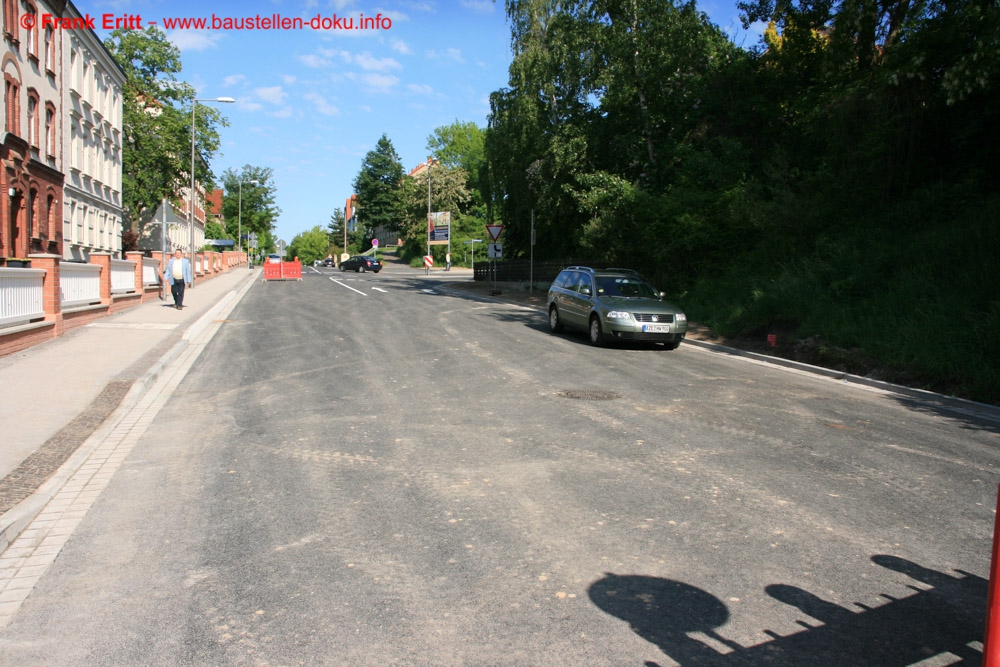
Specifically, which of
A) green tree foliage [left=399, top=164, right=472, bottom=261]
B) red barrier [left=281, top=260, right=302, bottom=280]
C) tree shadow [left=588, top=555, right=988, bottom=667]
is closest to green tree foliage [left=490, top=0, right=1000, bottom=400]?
tree shadow [left=588, top=555, right=988, bottom=667]

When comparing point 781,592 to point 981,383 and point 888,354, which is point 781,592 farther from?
point 888,354

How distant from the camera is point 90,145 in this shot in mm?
35562

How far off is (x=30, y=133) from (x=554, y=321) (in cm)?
2141

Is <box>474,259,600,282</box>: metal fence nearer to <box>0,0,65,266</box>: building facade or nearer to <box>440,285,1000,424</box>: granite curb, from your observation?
<box>440,285,1000,424</box>: granite curb

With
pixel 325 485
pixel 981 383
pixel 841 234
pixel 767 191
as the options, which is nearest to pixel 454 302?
pixel 767 191

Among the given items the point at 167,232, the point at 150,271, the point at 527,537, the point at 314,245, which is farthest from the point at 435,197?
the point at 527,537

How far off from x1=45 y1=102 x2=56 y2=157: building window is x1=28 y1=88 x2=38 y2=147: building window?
133 cm

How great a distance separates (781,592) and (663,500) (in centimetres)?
149

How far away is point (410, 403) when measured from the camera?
890 centimetres

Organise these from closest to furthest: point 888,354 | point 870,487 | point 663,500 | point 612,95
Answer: point 663,500, point 870,487, point 888,354, point 612,95

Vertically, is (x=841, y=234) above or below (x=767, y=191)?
→ below

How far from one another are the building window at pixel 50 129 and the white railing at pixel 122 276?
421 inches

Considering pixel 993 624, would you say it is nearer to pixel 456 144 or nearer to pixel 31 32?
pixel 31 32

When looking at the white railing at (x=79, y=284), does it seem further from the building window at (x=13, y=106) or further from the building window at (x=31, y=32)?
the building window at (x=31, y=32)
